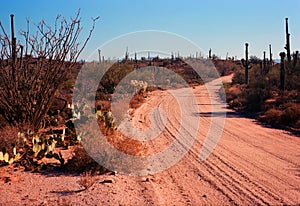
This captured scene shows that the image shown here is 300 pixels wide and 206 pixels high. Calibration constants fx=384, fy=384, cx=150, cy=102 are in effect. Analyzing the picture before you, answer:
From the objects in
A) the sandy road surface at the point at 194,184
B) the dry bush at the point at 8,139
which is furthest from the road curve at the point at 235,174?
the dry bush at the point at 8,139

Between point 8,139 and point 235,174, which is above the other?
point 8,139

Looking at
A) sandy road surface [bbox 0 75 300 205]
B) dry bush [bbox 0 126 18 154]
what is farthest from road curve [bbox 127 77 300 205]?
dry bush [bbox 0 126 18 154]

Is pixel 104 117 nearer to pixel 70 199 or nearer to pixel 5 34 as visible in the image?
pixel 5 34

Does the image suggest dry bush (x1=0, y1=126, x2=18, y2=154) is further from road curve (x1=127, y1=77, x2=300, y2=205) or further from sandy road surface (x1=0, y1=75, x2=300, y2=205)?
road curve (x1=127, y1=77, x2=300, y2=205)

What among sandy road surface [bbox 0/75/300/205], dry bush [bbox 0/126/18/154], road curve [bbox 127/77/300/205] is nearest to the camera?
sandy road surface [bbox 0/75/300/205]

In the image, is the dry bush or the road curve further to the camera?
the dry bush

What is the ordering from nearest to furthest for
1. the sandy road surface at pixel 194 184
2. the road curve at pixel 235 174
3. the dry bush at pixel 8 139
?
the sandy road surface at pixel 194 184, the road curve at pixel 235 174, the dry bush at pixel 8 139

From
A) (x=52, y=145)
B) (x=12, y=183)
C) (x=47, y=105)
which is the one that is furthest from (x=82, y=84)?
(x=12, y=183)

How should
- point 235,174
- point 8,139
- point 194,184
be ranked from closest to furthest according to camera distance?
point 194,184 < point 235,174 < point 8,139

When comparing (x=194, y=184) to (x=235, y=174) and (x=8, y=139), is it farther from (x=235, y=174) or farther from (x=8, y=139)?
(x=8, y=139)

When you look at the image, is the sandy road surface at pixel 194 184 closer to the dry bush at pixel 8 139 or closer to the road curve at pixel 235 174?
the road curve at pixel 235 174

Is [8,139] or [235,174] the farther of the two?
[8,139]

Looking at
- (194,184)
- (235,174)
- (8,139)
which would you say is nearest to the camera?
(194,184)

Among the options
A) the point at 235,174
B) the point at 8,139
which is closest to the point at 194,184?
the point at 235,174
